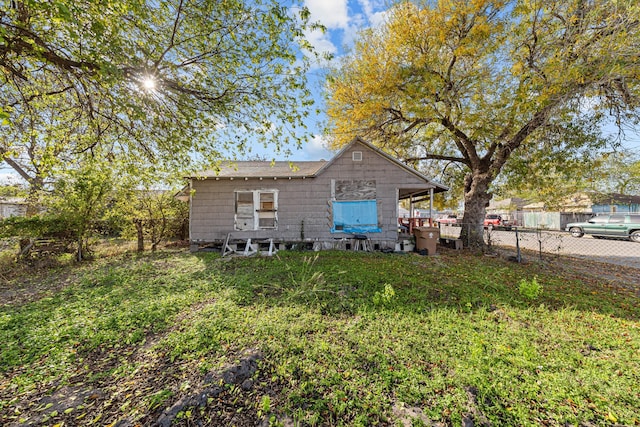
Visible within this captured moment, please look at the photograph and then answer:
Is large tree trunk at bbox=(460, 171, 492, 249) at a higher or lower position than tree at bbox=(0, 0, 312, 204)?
lower

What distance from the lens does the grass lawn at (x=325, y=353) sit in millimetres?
2168

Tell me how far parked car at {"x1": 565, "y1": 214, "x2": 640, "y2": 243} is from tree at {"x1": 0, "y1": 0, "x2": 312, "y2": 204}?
20.3 meters

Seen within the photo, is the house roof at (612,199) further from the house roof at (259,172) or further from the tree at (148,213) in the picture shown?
the tree at (148,213)

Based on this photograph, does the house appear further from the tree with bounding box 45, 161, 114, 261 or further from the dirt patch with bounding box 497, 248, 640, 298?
the dirt patch with bounding box 497, 248, 640, 298

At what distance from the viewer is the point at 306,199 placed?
9.89 metres

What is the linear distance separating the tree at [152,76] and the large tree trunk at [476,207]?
8.58 meters

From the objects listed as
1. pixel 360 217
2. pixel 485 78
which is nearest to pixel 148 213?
pixel 360 217

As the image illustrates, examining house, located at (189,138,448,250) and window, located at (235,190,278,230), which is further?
window, located at (235,190,278,230)

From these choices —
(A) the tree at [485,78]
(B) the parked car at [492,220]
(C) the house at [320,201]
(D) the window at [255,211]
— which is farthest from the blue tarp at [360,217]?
(B) the parked car at [492,220]

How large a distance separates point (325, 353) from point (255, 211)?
308 inches

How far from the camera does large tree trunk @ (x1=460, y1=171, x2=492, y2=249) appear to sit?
10195 millimetres

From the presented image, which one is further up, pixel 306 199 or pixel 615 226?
pixel 306 199

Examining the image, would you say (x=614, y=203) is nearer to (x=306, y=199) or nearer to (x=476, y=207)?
(x=476, y=207)

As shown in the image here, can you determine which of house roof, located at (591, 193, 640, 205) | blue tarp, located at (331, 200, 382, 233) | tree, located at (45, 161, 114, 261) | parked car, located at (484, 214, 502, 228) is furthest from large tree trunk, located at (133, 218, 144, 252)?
house roof, located at (591, 193, 640, 205)
